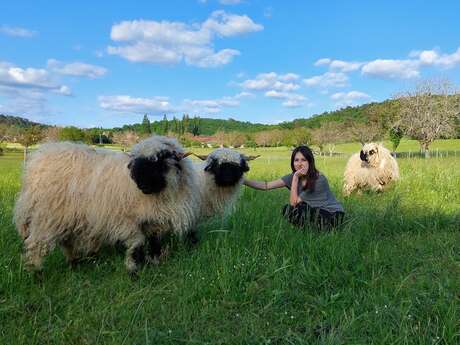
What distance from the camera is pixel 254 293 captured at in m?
3.86

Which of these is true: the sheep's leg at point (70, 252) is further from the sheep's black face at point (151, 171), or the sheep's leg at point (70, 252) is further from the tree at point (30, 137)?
the tree at point (30, 137)

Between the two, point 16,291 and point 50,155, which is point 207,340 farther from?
point 50,155

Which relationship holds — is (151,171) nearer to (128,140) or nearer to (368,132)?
(128,140)

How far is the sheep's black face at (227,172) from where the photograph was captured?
6094 mm

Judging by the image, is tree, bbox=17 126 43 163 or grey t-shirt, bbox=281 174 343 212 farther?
tree, bbox=17 126 43 163

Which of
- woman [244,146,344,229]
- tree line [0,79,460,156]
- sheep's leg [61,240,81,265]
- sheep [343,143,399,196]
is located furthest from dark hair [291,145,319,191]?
tree line [0,79,460,156]

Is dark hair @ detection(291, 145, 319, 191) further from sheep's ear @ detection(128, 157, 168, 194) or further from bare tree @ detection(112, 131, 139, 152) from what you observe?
bare tree @ detection(112, 131, 139, 152)

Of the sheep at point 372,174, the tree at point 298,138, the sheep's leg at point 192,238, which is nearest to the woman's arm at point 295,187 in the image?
the sheep's leg at point 192,238

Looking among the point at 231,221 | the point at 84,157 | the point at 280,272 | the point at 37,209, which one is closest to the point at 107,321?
the point at 280,272

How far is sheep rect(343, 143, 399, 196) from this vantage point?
1126 centimetres

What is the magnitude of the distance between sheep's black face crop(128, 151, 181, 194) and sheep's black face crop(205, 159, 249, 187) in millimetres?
1300

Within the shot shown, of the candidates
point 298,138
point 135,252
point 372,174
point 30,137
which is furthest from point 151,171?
point 298,138

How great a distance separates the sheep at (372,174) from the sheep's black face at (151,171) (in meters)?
7.22

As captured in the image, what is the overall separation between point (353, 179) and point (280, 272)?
781cm
